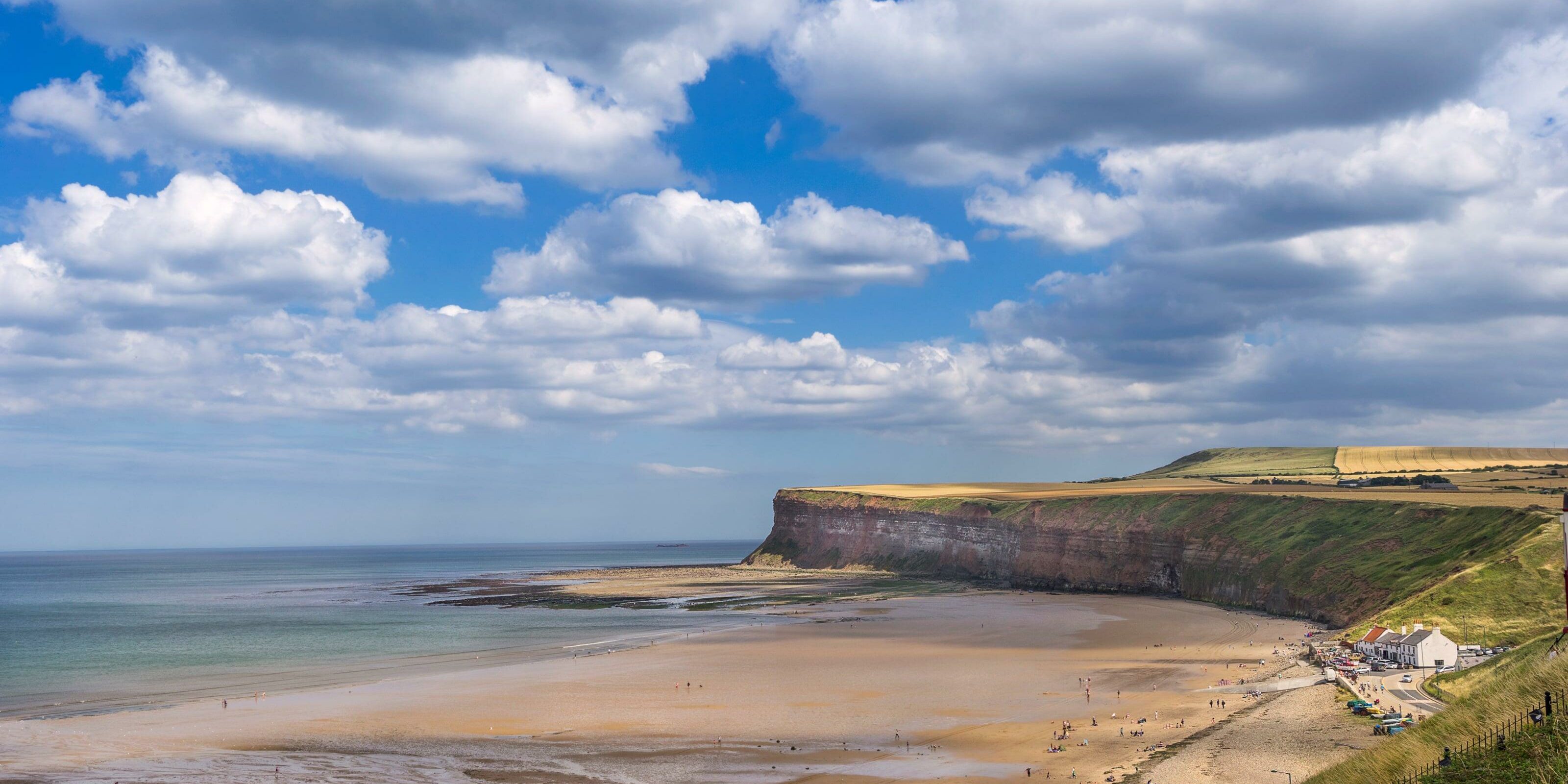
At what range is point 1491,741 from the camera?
1934 centimetres

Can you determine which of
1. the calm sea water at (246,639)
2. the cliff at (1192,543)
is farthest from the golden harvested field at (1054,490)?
the calm sea water at (246,639)

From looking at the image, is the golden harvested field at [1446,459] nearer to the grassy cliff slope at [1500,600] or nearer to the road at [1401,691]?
the grassy cliff slope at [1500,600]

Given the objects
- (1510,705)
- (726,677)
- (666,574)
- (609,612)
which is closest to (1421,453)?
(666,574)

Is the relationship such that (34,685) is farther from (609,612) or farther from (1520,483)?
(1520,483)

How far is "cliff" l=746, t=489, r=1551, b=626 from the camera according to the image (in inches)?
2948

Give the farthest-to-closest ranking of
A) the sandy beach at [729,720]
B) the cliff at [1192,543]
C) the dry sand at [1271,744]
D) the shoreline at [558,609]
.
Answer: the cliff at [1192,543], the shoreline at [558,609], the sandy beach at [729,720], the dry sand at [1271,744]

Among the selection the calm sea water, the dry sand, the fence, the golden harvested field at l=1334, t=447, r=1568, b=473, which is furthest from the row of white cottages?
the golden harvested field at l=1334, t=447, r=1568, b=473

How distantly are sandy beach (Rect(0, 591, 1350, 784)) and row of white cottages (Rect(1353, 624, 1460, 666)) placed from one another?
605cm

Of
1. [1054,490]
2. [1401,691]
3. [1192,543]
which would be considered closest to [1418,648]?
[1401,691]

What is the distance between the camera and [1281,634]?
72250 millimetres

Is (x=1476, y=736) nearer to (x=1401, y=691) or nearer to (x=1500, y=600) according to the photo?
(x=1401, y=691)

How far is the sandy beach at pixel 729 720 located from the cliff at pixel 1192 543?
33.6 ft

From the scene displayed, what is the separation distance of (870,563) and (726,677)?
4553 inches

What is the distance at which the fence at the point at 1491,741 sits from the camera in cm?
1812
